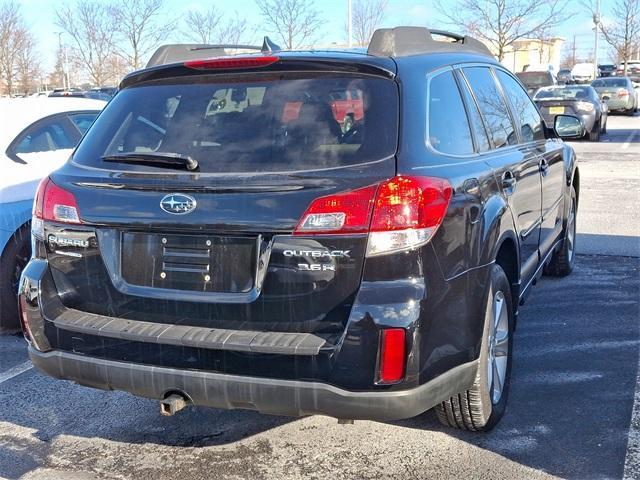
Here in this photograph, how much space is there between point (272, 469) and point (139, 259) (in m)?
1.16

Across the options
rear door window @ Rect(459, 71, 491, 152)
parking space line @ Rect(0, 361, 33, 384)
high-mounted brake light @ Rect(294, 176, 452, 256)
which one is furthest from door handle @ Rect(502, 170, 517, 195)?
parking space line @ Rect(0, 361, 33, 384)

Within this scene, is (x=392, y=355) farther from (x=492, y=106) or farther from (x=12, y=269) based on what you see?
(x=12, y=269)

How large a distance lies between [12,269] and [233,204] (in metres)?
3.03

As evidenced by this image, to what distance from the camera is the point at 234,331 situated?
9.46ft

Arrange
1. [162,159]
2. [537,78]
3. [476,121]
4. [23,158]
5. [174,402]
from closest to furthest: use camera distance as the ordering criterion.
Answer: [174,402] → [162,159] → [476,121] → [23,158] → [537,78]

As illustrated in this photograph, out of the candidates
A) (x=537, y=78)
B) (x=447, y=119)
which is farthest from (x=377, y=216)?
(x=537, y=78)

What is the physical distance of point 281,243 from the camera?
280cm

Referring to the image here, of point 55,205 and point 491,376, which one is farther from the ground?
point 55,205

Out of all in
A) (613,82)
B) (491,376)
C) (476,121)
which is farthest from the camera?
(613,82)

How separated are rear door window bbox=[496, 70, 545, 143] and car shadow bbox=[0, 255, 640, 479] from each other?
1.36 meters

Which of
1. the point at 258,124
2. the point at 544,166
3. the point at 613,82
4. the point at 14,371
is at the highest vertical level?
the point at 258,124

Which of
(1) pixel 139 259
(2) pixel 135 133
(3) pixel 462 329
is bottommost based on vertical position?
(3) pixel 462 329

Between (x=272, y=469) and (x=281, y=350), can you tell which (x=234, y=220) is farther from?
(x=272, y=469)

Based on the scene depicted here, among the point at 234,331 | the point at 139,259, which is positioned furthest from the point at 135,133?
the point at 234,331
